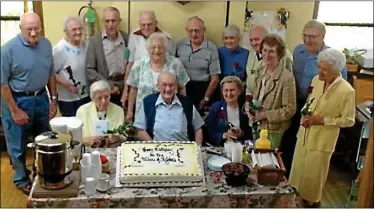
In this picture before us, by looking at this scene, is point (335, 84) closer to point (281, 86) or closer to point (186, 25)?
point (281, 86)

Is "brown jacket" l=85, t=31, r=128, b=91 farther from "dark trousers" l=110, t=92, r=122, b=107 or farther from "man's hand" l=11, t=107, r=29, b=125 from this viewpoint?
"man's hand" l=11, t=107, r=29, b=125

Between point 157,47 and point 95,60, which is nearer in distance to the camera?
point 157,47

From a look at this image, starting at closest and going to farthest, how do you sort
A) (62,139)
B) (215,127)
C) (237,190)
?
(62,139), (237,190), (215,127)

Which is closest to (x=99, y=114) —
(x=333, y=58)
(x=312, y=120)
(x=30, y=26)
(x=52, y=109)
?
(x=52, y=109)

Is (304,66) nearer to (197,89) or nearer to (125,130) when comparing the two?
(197,89)

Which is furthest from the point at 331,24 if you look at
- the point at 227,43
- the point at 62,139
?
the point at 62,139

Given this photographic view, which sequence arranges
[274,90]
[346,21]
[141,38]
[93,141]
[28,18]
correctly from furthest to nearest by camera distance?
[346,21]
[141,38]
[274,90]
[28,18]
[93,141]

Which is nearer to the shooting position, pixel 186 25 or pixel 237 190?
pixel 237 190

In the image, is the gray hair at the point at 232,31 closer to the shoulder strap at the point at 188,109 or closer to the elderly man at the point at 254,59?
the elderly man at the point at 254,59

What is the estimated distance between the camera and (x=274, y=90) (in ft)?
8.77

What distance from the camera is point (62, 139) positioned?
180 centimetres

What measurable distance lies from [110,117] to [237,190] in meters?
0.90

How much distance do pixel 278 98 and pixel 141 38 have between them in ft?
2.84

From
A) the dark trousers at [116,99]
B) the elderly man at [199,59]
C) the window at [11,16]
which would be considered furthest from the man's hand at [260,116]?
the window at [11,16]
